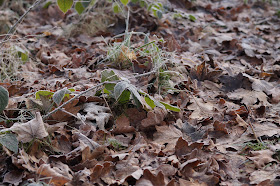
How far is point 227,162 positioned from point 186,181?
300mm

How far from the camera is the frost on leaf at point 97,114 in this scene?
6.00 feet

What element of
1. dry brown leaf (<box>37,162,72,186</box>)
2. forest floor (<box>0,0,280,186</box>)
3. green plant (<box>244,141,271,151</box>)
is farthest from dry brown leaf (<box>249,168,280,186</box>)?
dry brown leaf (<box>37,162,72,186</box>)

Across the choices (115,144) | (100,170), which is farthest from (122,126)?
(100,170)

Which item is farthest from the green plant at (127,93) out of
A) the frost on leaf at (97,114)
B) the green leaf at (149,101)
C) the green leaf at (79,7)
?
the green leaf at (79,7)

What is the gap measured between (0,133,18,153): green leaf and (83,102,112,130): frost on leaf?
0.47 metres

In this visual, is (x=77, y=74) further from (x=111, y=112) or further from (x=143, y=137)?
(x=143, y=137)

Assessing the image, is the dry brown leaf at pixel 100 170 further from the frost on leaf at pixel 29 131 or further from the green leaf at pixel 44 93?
the green leaf at pixel 44 93

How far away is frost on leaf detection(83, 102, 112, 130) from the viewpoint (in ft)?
6.00

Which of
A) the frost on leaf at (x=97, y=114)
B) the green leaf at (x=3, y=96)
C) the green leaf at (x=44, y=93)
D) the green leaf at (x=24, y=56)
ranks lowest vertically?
the frost on leaf at (x=97, y=114)

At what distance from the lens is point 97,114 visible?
6.17 feet

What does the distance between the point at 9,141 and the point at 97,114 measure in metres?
0.56

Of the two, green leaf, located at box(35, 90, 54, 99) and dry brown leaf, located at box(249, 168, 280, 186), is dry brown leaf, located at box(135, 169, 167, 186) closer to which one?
dry brown leaf, located at box(249, 168, 280, 186)

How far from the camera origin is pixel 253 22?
413 centimetres

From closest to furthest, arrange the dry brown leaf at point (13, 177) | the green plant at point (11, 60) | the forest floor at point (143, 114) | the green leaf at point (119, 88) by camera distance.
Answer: the dry brown leaf at point (13, 177)
the forest floor at point (143, 114)
the green leaf at point (119, 88)
the green plant at point (11, 60)
